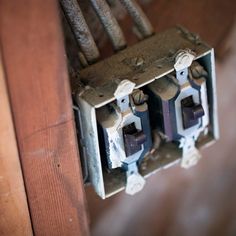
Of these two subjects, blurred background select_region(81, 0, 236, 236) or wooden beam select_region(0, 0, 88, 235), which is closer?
wooden beam select_region(0, 0, 88, 235)

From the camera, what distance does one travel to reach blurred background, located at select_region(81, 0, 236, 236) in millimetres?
A: 1311

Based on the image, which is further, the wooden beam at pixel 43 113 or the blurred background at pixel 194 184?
the blurred background at pixel 194 184

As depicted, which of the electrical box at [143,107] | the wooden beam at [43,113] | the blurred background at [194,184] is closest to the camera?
the wooden beam at [43,113]

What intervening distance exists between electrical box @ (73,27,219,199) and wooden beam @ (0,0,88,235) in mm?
56

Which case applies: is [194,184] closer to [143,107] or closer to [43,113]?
[143,107]

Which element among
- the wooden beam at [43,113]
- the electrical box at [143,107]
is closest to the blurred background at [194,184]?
the electrical box at [143,107]

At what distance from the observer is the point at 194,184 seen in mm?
1535

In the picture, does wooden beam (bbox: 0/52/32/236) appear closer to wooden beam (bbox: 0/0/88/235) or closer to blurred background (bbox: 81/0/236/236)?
wooden beam (bbox: 0/0/88/235)

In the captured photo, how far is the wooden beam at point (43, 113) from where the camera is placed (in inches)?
32.5

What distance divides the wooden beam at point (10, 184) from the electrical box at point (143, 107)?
0.12 m

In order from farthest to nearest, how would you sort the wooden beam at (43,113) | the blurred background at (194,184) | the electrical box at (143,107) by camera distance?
the blurred background at (194,184) → the electrical box at (143,107) → the wooden beam at (43,113)

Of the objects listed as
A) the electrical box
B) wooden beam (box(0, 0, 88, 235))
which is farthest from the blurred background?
wooden beam (box(0, 0, 88, 235))

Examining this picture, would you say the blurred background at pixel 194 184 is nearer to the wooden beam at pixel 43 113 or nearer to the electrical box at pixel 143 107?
the electrical box at pixel 143 107

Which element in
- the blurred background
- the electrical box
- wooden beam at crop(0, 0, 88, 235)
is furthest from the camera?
the blurred background
